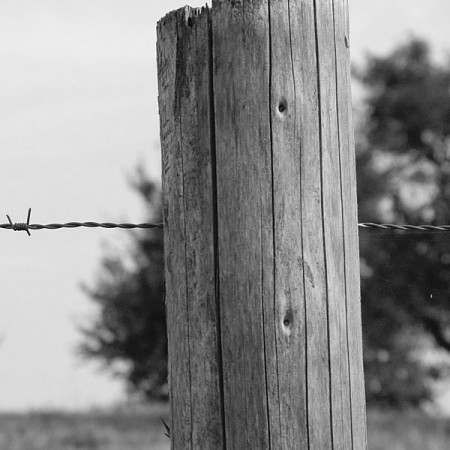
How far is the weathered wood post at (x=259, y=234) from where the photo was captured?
216 cm

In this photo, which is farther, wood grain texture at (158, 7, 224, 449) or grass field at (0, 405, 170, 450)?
grass field at (0, 405, 170, 450)

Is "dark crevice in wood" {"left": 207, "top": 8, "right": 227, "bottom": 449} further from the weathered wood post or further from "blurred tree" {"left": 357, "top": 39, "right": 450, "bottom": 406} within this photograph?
"blurred tree" {"left": 357, "top": 39, "right": 450, "bottom": 406}

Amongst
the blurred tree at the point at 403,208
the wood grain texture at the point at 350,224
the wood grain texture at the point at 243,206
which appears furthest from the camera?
the blurred tree at the point at 403,208

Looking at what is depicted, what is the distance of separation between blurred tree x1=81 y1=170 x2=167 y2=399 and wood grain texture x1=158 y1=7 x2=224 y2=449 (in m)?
21.6

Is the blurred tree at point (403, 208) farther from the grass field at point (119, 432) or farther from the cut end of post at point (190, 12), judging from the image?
the cut end of post at point (190, 12)

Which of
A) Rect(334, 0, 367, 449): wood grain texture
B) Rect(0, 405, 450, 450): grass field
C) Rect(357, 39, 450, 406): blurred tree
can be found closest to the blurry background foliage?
Rect(357, 39, 450, 406): blurred tree

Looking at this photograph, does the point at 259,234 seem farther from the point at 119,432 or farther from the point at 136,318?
the point at 136,318

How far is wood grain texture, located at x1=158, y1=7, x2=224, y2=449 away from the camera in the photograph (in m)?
2.21

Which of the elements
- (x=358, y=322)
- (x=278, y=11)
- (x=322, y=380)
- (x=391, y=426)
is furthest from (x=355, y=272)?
(x=391, y=426)

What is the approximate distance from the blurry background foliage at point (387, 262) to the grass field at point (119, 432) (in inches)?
157

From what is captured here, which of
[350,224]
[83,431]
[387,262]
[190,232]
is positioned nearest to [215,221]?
[190,232]

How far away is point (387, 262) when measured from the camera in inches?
851

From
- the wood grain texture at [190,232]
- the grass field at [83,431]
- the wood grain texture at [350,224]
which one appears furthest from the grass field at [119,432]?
the wood grain texture at [190,232]

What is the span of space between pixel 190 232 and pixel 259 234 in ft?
0.64
